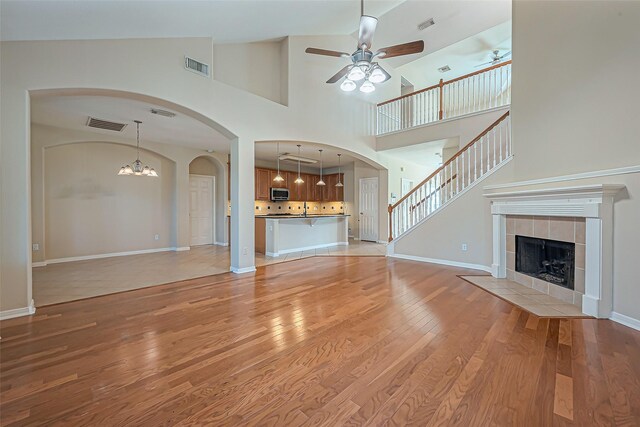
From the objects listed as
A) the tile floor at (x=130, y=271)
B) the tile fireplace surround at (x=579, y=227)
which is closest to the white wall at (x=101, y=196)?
the tile floor at (x=130, y=271)

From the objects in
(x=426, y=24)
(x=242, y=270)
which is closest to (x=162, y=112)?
(x=242, y=270)

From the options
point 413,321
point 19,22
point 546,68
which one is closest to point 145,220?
point 19,22

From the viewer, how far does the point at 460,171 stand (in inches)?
209

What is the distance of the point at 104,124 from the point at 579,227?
7718 mm

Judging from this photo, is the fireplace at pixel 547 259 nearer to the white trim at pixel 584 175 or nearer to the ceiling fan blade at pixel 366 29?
the white trim at pixel 584 175

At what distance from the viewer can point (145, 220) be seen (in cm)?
685

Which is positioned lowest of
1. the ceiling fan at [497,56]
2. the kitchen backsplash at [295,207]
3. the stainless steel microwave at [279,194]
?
the kitchen backsplash at [295,207]

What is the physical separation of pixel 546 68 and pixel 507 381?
151 inches

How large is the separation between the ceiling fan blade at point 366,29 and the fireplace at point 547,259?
11.3ft

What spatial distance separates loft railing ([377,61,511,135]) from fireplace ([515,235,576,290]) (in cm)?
348

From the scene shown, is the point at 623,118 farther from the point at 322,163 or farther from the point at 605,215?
the point at 322,163

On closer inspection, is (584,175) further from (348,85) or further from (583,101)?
(348,85)

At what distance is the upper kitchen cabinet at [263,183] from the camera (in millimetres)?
8578

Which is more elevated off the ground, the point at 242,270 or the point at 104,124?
the point at 104,124
